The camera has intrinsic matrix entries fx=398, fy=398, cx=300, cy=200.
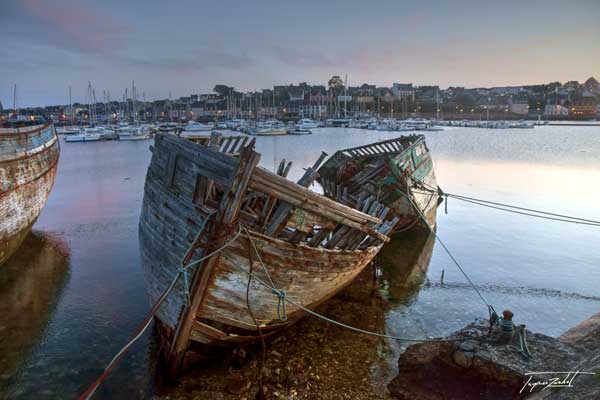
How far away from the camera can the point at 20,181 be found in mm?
13039

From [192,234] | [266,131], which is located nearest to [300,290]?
[192,234]

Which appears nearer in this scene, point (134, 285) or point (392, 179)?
point (134, 285)

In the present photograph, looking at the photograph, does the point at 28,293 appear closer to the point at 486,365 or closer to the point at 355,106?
the point at 486,365

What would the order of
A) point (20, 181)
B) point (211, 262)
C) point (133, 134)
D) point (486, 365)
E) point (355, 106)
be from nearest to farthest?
1. point (211, 262)
2. point (486, 365)
3. point (20, 181)
4. point (133, 134)
5. point (355, 106)

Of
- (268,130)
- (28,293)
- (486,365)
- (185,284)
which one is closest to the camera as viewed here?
(185,284)

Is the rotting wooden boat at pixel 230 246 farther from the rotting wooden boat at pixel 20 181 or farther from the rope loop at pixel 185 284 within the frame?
the rotting wooden boat at pixel 20 181

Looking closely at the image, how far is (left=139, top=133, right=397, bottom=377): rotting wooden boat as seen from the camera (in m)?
5.74

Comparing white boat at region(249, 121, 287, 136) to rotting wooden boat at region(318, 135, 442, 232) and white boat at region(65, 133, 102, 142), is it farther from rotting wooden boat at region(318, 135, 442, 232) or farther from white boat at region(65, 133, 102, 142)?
rotting wooden boat at region(318, 135, 442, 232)

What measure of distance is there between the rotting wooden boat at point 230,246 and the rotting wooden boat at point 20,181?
24.3 ft

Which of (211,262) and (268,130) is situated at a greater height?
(268,130)

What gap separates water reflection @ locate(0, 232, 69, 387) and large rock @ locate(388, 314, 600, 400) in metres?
7.25

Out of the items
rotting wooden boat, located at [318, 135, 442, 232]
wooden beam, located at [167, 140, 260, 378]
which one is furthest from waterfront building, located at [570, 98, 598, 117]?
wooden beam, located at [167, 140, 260, 378]

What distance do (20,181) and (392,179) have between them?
40.5ft

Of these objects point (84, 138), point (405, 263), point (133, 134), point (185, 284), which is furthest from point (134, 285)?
point (133, 134)
